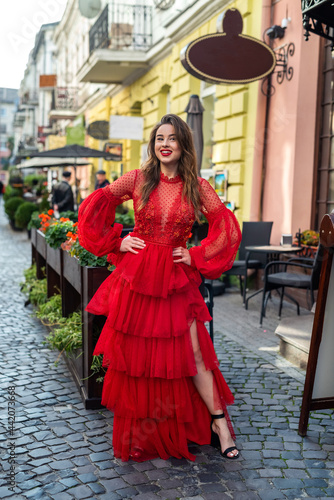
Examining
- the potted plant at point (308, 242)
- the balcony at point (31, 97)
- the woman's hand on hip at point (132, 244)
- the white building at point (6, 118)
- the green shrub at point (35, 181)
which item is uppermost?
the white building at point (6, 118)

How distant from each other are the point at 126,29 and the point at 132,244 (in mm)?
14023

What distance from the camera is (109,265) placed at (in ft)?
12.8

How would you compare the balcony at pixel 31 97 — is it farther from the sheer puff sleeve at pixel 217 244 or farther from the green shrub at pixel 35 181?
the sheer puff sleeve at pixel 217 244

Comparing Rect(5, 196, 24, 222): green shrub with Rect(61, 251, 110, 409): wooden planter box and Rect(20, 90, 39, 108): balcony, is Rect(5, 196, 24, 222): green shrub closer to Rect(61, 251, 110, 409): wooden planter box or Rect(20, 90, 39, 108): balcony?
Rect(61, 251, 110, 409): wooden planter box

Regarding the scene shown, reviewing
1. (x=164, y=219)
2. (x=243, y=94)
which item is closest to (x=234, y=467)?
(x=164, y=219)

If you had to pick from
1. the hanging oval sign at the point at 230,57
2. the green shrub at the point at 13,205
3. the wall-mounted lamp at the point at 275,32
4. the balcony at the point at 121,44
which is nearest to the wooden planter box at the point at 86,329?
the hanging oval sign at the point at 230,57

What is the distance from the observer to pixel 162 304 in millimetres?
3100

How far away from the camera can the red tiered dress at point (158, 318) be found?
3.08 metres

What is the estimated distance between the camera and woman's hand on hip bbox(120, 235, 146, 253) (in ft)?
10.4

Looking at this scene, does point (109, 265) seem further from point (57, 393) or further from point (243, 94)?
point (243, 94)

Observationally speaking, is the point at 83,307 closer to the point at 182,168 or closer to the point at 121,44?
the point at 182,168

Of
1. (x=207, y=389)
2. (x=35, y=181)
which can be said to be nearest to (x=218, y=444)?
(x=207, y=389)

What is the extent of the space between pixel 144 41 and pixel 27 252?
252 inches

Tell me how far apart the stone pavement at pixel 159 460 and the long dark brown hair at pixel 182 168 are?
4.52 feet
